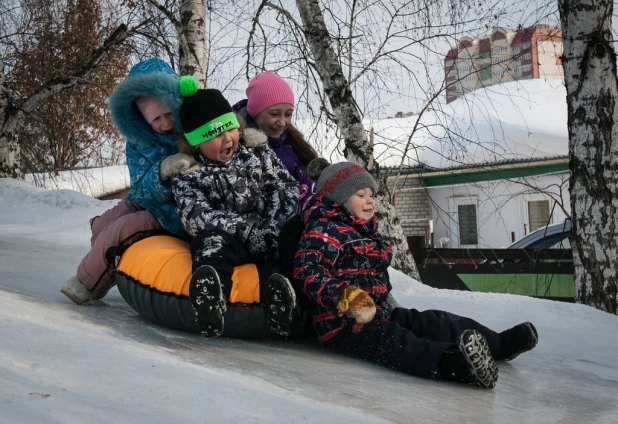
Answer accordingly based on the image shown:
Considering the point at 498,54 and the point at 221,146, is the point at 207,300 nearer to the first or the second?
the point at 221,146

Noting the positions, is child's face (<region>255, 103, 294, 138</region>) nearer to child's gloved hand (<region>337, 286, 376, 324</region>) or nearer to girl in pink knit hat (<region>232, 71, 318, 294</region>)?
girl in pink knit hat (<region>232, 71, 318, 294</region>)

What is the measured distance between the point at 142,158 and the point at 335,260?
3.52 ft

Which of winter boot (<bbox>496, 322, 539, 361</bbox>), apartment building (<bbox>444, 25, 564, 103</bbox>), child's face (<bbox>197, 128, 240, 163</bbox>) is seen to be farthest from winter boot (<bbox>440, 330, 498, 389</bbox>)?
apartment building (<bbox>444, 25, 564, 103</bbox>)

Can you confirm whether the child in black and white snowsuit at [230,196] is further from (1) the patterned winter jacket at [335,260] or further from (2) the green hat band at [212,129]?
(1) the patterned winter jacket at [335,260]

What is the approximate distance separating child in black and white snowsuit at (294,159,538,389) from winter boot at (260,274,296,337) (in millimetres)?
106

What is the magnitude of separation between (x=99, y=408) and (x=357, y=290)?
3.94 feet

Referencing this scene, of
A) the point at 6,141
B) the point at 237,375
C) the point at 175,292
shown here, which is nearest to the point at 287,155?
the point at 175,292

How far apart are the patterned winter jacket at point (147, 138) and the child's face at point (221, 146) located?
0.23 metres

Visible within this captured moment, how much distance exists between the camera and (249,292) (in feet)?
9.79

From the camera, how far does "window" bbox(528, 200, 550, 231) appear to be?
16.1 meters

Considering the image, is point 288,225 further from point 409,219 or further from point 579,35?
point 409,219

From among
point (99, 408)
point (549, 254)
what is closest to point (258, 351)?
point (99, 408)

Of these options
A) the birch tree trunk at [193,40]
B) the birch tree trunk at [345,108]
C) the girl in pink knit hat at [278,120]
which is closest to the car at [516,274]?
the birch tree trunk at [345,108]

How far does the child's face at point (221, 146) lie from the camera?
319cm
